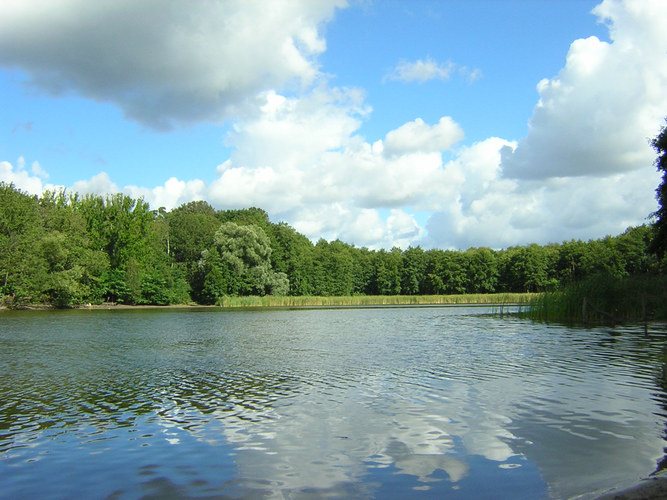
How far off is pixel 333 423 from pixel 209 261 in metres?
76.9

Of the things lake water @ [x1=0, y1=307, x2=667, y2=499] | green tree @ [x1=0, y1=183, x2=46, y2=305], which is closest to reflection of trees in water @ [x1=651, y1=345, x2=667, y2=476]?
lake water @ [x1=0, y1=307, x2=667, y2=499]

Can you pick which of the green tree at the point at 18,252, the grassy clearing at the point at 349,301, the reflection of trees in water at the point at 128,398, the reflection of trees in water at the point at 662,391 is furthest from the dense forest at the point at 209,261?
the reflection of trees in water at the point at 128,398

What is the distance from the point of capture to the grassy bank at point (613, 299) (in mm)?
30672

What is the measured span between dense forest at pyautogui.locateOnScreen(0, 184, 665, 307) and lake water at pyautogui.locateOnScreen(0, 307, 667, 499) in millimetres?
21597

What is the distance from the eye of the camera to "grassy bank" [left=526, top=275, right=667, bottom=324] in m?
30.7

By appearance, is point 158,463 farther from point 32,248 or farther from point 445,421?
point 32,248

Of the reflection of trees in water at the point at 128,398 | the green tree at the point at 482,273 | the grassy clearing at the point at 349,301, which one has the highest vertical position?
the green tree at the point at 482,273

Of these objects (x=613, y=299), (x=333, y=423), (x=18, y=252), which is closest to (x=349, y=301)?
(x=18, y=252)

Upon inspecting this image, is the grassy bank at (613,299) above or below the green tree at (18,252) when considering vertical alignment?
→ below

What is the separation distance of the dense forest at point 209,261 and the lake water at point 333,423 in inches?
850

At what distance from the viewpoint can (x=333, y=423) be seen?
10320 millimetres

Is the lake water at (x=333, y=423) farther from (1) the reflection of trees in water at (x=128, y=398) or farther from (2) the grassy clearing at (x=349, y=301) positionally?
(2) the grassy clearing at (x=349, y=301)

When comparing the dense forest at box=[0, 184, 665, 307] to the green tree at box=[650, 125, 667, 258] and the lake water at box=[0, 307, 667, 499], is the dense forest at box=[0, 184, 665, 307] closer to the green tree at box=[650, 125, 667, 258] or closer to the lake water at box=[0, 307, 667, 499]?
the green tree at box=[650, 125, 667, 258]

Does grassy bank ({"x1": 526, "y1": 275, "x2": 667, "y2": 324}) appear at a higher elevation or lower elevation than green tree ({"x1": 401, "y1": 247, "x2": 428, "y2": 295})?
lower
